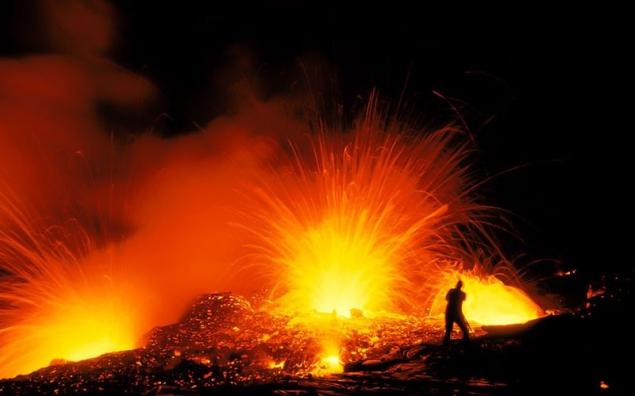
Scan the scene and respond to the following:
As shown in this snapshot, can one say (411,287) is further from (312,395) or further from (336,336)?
(312,395)

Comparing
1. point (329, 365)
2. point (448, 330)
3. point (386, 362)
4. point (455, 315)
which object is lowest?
point (329, 365)

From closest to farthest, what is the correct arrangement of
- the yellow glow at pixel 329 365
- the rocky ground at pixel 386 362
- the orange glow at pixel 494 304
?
1. the rocky ground at pixel 386 362
2. the yellow glow at pixel 329 365
3. the orange glow at pixel 494 304

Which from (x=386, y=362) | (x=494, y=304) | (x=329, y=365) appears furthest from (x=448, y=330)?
(x=494, y=304)

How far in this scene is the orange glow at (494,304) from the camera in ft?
65.8

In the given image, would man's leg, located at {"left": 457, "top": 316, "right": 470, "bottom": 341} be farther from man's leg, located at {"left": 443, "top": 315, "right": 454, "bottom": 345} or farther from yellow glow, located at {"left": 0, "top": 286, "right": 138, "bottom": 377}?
yellow glow, located at {"left": 0, "top": 286, "right": 138, "bottom": 377}

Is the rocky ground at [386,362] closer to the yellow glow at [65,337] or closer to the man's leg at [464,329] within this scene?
the man's leg at [464,329]

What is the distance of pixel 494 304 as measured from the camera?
21781 mm

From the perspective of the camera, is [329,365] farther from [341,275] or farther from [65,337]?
[65,337]

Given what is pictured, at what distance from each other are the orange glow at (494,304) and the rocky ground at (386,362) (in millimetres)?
3454

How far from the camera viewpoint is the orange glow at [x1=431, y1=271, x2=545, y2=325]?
2006cm

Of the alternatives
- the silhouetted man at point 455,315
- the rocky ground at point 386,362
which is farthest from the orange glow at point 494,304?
the silhouetted man at point 455,315

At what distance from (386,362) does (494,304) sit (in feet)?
33.6

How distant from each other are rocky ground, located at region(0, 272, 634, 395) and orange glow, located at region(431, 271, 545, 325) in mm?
3454

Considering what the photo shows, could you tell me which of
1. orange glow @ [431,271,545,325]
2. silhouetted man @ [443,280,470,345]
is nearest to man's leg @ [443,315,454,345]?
silhouetted man @ [443,280,470,345]
